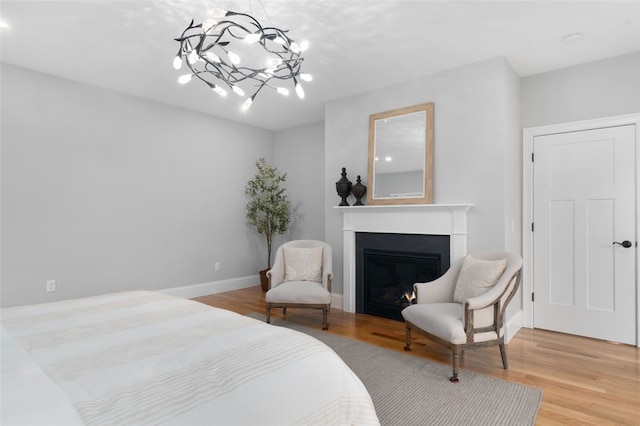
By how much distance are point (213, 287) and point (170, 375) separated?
427 cm

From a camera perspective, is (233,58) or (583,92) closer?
(233,58)

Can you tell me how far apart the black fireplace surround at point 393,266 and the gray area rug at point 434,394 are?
3.42 feet

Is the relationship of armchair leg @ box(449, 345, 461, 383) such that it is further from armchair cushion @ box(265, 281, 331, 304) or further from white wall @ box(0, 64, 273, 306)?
white wall @ box(0, 64, 273, 306)

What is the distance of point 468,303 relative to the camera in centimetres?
247

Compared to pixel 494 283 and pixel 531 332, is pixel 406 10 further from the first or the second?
pixel 531 332

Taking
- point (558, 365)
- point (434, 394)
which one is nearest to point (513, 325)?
point (558, 365)

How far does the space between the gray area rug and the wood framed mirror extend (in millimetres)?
1715

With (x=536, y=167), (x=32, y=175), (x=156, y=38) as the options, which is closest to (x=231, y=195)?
(x=32, y=175)

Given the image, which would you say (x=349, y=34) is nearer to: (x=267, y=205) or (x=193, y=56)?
(x=193, y=56)

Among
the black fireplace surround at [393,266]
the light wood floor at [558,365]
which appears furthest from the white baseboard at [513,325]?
the black fireplace surround at [393,266]

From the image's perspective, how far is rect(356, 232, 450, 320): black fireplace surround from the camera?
364cm

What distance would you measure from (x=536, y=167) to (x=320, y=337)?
286cm

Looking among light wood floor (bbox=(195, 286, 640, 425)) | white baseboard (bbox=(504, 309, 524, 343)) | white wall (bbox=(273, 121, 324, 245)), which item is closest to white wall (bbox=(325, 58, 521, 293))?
white baseboard (bbox=(504, 309, 524, 343))

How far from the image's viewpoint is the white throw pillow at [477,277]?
2.77 metres
